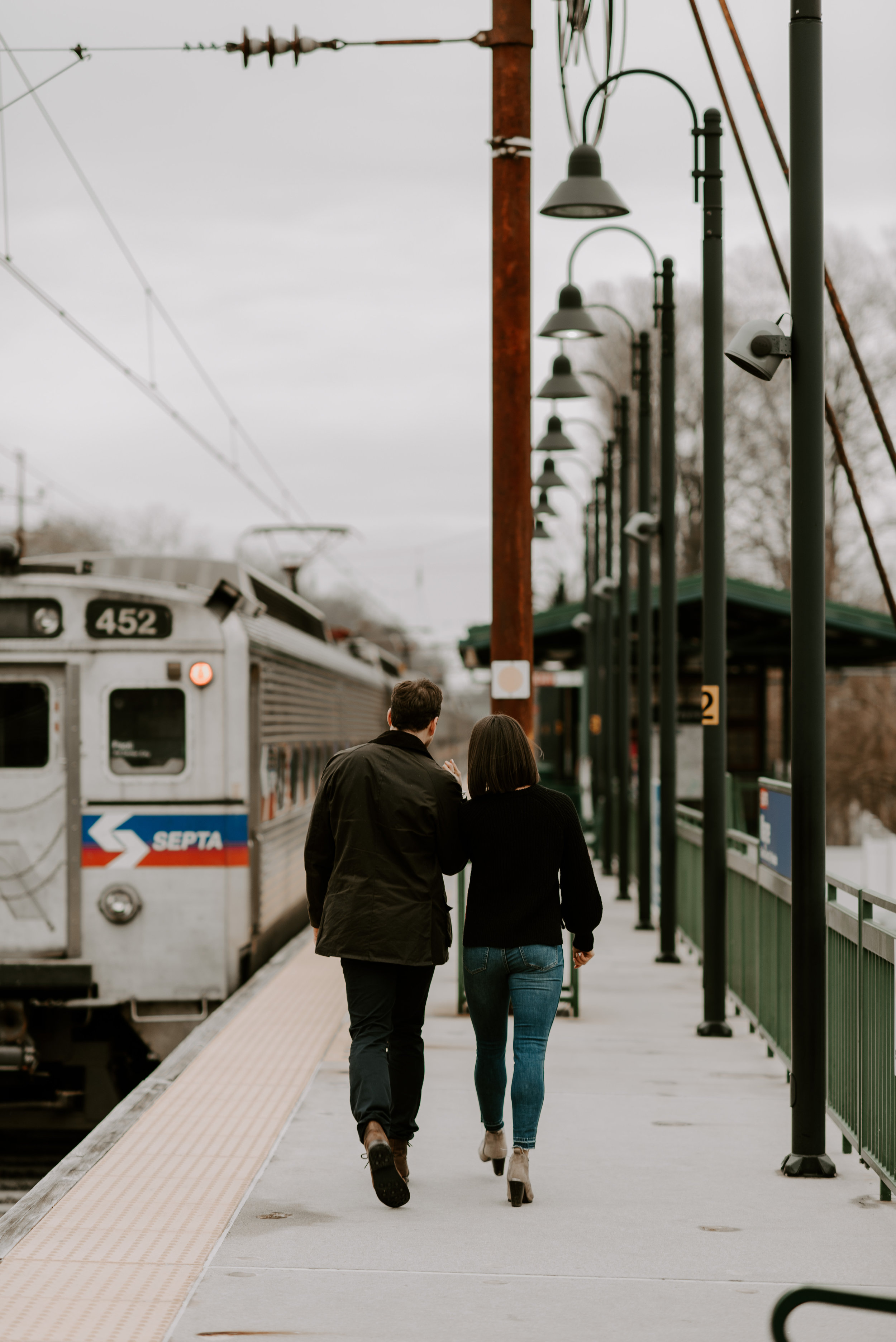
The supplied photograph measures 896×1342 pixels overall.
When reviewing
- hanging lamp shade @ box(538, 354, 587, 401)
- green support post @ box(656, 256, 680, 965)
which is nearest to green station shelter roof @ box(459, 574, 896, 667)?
hanging lamp shade @ box(538, 354, 587, 401)

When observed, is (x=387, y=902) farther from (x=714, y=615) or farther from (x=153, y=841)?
(x=714, y=615)

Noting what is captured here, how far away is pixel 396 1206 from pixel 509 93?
6241 mm

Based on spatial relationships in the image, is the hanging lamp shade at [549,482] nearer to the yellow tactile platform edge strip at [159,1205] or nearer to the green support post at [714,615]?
the green support post at [714,615]

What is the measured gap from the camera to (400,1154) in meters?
5.89

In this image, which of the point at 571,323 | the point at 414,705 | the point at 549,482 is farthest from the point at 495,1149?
the point at 549,482

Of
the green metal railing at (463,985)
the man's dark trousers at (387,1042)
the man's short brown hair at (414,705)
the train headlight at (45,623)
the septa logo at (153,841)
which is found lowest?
the green metal railing at (463,985)

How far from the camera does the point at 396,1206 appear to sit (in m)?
5.62

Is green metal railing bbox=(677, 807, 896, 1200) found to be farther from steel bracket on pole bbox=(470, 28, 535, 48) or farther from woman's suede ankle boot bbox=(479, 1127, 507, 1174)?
steel bracket on pole bbox=(470, 28, 535, 48)

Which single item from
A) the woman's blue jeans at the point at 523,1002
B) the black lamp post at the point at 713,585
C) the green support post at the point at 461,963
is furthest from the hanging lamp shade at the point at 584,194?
the woman's blue jeans at the point at 523,1002

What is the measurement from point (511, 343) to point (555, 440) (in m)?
9.22

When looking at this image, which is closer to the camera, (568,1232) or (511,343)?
(568,1232)

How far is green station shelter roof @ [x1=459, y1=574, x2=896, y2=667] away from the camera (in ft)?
73.8

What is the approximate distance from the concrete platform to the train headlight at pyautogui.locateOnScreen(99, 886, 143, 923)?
1529 mm

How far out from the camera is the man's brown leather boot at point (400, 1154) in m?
5.87
